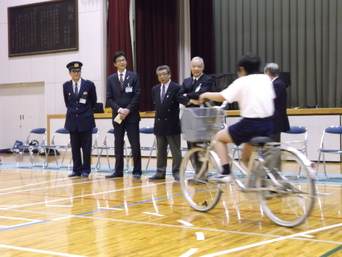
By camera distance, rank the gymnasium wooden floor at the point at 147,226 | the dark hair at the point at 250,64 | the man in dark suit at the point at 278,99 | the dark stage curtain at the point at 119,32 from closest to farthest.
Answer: the gymnasium wooden floor at the point at 147,226, the dark hair at the point at 250,64, the man in dark suit at the point at 278,99, the dark stage curtain at the point at 119,32

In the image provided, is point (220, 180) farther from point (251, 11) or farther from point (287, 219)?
point (251, 11)

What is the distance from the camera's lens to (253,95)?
435cm

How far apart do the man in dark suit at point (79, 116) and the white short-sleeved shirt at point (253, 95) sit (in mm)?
4170

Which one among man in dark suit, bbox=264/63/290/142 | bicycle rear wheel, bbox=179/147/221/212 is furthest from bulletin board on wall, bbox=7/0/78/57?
bicycle rear wheel, bbox=179/147/221/212

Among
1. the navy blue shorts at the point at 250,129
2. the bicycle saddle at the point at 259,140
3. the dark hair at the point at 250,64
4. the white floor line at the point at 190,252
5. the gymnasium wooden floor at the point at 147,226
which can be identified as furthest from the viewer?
the dark hair at the point at 250,64

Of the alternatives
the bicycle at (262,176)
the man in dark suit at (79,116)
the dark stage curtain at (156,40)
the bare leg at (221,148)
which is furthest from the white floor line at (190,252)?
the dark stage curtain at (156,40)

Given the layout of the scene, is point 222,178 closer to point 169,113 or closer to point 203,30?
point 169,113

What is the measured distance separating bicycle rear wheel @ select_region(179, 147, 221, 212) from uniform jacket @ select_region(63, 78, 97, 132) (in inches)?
124

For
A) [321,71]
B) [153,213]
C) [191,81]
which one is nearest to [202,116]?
[153,213]

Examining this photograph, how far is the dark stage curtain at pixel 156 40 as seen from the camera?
1429 cm

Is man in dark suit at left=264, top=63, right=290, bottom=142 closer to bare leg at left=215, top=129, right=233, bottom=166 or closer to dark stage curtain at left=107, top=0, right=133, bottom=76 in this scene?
bare leg at left=215, top=129, right=233, bottom=166

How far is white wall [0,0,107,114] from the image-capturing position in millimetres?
14195

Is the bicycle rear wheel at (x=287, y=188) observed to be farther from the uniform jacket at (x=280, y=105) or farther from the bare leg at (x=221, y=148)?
the uniform jacket at (x=280, y=105)

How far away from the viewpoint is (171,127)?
750 centimetres
